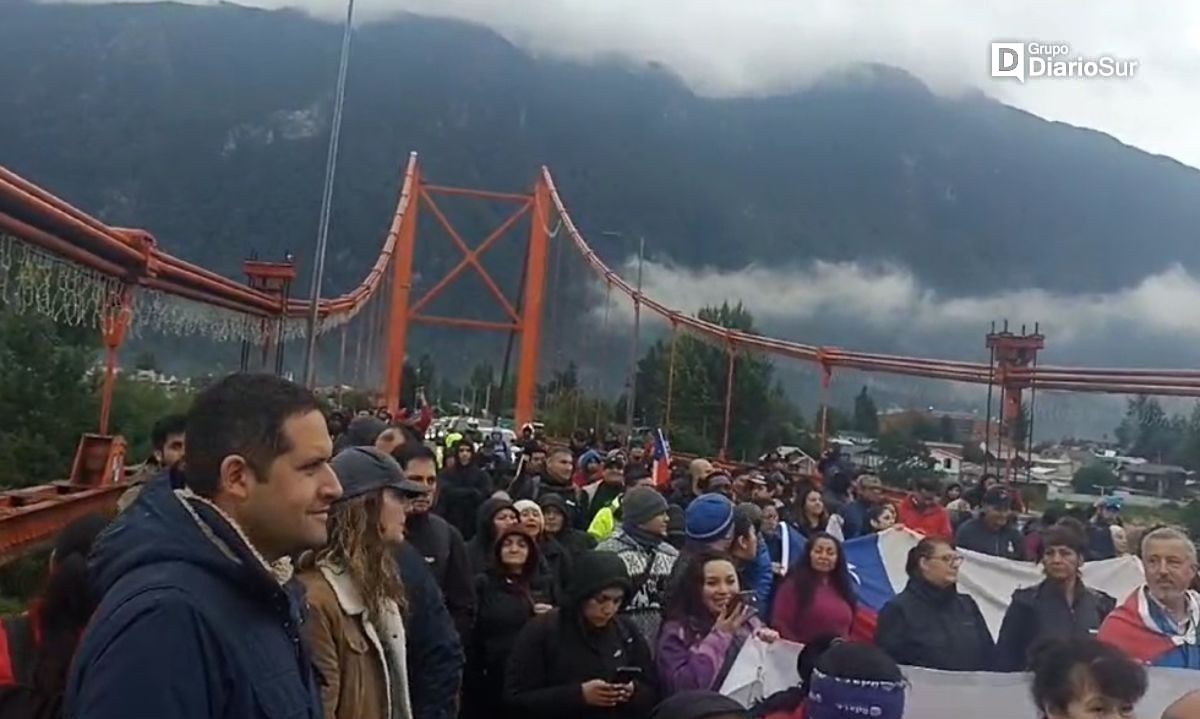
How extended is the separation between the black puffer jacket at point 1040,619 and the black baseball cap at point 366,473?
2208 mm

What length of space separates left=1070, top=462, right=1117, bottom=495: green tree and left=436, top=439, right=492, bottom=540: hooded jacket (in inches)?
411

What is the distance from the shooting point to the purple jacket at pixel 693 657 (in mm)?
3428

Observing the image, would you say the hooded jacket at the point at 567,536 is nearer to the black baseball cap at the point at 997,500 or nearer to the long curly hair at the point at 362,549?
the long curly hair at the point at 362,549

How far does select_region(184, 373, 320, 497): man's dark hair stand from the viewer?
5.55 ft

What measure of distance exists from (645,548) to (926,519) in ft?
12.2

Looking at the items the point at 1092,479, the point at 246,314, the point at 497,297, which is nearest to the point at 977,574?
the point at 1092,479

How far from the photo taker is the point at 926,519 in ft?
25.5

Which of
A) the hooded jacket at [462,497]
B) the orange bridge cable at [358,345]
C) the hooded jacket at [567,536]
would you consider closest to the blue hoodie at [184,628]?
→ the hooded jacket at [567,536]

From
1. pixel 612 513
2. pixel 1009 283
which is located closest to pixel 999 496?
pixel 612 513

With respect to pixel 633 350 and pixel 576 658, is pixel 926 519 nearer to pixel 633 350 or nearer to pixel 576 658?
pixel 576 658

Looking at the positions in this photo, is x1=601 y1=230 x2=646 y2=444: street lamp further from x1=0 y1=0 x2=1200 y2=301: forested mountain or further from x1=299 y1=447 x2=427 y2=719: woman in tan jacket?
x1=0 y1=0 x2=1200 y2=301: forested mountain

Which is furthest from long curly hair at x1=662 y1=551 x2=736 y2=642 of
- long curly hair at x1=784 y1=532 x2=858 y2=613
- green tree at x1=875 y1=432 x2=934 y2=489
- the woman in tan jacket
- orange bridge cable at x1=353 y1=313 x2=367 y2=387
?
orange bridge cable at x1=353 y1=313 x2=367 y2=387

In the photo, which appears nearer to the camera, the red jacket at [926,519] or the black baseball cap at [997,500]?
the black baseball cap at [997,500]

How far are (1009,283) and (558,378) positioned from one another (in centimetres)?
16537
